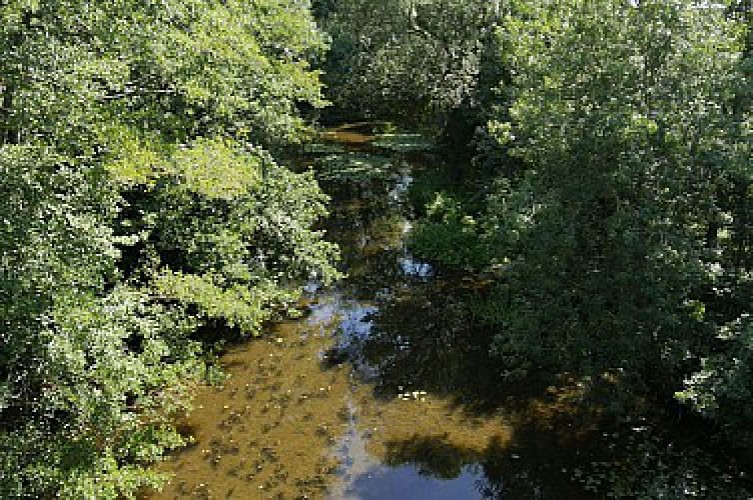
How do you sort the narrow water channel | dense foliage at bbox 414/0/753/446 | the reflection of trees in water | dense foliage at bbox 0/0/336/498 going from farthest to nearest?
the reflection of trees in water
the narrow water channel
dense foliage at bbox 414/0/753/446
dense foliage at bbox 0/0/336/498

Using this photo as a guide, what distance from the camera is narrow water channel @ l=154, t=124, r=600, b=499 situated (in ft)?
39.8

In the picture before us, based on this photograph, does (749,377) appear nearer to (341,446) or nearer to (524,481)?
(524,481)

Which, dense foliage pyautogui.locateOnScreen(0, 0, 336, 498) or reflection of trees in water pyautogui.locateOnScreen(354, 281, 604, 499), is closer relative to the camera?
dense foliage pyautogui.locateOnScreen(0, 0, 336, 498)

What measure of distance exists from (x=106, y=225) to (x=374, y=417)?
6.39 meters

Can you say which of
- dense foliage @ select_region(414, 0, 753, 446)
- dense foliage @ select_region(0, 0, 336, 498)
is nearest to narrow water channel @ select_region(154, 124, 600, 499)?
dense foliage @ select_region(0, 0, 336, 498)

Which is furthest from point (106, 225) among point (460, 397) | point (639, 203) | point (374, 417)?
point (639, 203)

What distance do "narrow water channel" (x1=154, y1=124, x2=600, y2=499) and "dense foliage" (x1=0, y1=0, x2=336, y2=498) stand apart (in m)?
1.38

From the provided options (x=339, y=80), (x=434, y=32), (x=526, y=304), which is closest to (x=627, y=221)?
(x=526, y=304)

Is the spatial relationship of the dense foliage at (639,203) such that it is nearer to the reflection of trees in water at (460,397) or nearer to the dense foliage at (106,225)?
the reflection of trees in water at (460,397)

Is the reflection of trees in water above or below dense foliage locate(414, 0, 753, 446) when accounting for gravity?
below

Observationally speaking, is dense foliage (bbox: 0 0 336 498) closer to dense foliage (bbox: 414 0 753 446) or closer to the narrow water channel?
the narrow water channel

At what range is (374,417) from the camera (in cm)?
1405

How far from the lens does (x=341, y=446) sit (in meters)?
13.1

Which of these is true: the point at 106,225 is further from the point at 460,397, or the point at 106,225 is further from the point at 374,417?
the point at 460,397
